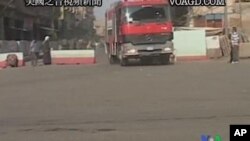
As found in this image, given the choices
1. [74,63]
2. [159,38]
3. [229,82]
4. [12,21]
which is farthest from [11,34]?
[229,82]

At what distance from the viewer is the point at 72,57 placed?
39906 mm

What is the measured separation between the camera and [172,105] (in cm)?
1383

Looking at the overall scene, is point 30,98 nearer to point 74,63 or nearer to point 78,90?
point 78,90

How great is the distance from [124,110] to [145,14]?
20623 millimetres

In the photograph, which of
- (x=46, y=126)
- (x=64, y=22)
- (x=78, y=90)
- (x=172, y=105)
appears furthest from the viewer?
(x=64, y=22)

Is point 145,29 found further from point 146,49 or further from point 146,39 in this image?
point 146,49

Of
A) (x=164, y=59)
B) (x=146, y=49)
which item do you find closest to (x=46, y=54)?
(x=164, y=59)

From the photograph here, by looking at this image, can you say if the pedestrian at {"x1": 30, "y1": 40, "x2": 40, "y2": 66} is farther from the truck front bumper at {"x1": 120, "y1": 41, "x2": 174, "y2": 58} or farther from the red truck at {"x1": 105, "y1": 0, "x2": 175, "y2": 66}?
the truck front bumper at {"x1": 120, "y1": 41, "x2": 174, "y2": 58}

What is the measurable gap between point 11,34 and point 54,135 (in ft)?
195

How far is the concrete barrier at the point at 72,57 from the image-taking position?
39.9m

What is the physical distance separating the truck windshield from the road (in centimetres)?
1270

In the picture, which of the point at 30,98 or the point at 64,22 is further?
the point at 64,22

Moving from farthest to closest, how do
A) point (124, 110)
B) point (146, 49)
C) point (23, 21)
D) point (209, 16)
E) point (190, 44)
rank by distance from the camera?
point (23, 21)
point (209, 16)
point (190, 44)
point (146, 49)
point (124, 110)

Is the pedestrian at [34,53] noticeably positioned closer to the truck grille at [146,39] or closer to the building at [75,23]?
the truck grille at [146,39]
